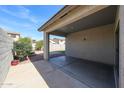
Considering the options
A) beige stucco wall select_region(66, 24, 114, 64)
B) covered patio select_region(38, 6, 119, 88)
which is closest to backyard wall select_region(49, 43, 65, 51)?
beige stucco wall select_region(66, 24, 114, 64)

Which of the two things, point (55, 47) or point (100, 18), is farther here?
point (55, 47)

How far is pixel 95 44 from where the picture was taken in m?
8.09

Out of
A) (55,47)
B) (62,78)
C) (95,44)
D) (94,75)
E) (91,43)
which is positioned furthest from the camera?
(55,47)

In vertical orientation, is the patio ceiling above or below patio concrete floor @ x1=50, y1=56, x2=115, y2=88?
above

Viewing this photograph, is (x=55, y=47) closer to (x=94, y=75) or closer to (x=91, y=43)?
(x=91, y=43)

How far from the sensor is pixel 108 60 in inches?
277

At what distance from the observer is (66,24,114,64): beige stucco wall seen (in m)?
6.98

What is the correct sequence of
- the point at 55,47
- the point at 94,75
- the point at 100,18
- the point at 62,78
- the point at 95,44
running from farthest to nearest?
the point at 55,47 → the point at 95,44 → the point at 100,18 → the point at 94,75 → the point at 62,78

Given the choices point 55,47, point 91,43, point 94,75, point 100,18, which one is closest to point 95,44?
point 91,43

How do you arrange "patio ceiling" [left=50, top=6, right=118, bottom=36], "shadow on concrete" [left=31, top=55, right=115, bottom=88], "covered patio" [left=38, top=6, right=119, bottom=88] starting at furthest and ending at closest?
"covered patio" [left=38, top=6, right=119, bottom=88], "patio ceiling" [left=50, top=6, right=118, bottom=36], "shadow on concrete" [left=31, top=55, right=115, bottom=88]

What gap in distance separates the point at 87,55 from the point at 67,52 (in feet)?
12.1

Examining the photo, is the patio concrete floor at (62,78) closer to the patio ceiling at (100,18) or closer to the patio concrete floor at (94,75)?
the patio concrete floor at (94,75)

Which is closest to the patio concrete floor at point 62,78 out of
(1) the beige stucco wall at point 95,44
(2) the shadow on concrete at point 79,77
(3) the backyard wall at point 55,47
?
(2) the shadow on concrete at point 79,77

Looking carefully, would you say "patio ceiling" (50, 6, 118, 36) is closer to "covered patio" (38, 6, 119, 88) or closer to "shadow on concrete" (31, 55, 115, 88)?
"covered patio" (38, 6, 119, 88)
